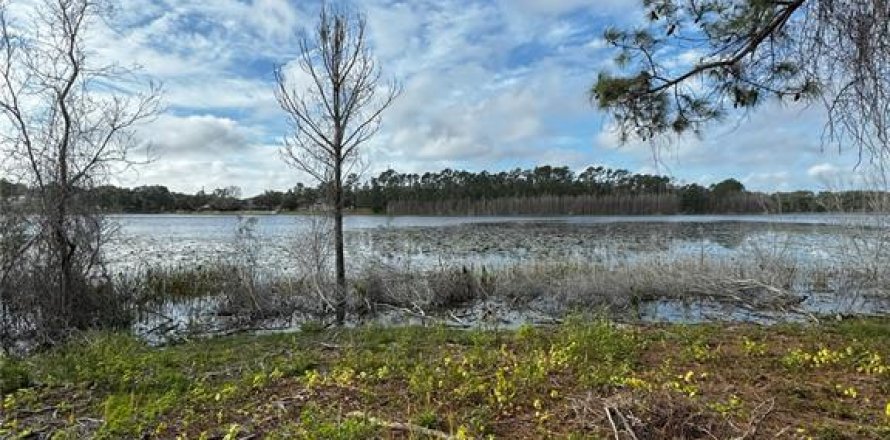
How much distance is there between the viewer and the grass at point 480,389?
3480 millimetres

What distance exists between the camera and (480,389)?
4176 mm

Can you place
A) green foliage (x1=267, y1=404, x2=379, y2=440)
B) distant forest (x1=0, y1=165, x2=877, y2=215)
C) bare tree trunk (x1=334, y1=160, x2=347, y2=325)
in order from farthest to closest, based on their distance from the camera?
distant forest (x1=0, y1=165, x2=877, y2=215), bare tree trunk (x1=334, y1=160, x2=347, y2=325), green foliage (x1=267, y1=404, x2=379, y2=440)

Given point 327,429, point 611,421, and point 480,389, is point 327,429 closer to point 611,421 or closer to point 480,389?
point 480,389

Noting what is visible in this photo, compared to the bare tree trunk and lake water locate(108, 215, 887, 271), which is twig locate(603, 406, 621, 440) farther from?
lake water locate(108, 215, 887, 271)

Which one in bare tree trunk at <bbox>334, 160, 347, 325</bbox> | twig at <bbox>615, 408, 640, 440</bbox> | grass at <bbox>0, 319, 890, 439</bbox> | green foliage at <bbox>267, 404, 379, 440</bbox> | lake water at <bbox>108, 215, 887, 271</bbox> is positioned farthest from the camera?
lake water at <bbox>108, 215, 887, 271</bbox>

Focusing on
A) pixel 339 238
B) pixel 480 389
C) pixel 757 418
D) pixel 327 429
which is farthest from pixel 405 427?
pixel 339 238

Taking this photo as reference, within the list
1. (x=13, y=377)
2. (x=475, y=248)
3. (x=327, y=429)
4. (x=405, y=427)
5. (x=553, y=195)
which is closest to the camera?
(x=327, y=429)

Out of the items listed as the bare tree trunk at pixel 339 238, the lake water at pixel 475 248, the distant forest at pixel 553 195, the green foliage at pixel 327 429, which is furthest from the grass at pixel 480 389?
the distant forest at pixel 553 195

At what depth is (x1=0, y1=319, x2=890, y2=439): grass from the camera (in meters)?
3.48

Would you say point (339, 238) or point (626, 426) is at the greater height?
point (339, 238)

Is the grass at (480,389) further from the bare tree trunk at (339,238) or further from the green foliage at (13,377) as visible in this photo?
the bare tree trunk at (339,238)

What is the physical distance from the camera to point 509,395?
4055mm

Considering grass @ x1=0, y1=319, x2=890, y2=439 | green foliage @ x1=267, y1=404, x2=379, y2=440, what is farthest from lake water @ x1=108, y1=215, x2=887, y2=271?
green foliage @ x1=267, y1=404, x2=379, y2=440

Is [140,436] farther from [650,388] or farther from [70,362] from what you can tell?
[650,388]
